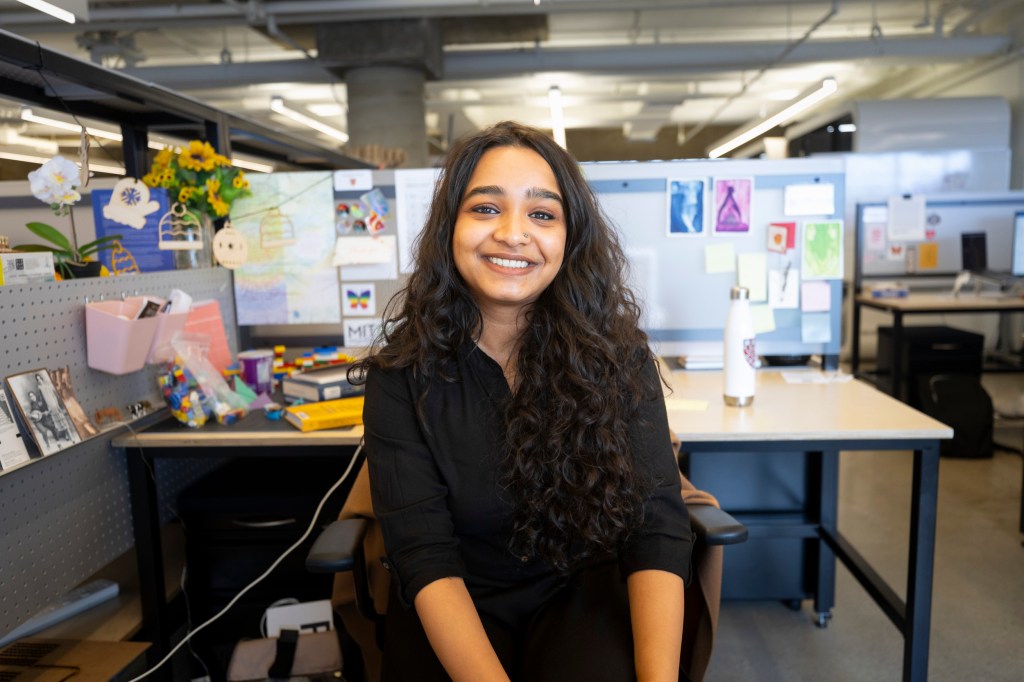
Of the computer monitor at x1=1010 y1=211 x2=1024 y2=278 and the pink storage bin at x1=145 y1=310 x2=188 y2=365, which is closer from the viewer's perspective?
the pink storage bin at x1=145 y1=310 x2=188 y2=365

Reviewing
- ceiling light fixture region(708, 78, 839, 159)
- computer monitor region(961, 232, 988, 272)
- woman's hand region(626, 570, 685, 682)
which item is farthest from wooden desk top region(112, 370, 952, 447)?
computer monitor region(961, 232, 988, 272)

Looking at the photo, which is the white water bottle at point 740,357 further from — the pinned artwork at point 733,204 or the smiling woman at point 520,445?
the smiling woman at point 520,445

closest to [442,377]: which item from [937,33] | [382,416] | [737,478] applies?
[382,416]

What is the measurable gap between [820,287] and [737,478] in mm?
606

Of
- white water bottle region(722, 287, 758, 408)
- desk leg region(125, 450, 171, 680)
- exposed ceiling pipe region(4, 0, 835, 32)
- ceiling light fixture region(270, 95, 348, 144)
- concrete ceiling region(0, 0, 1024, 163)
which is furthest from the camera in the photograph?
ceiling light fixture region(270, 95, 348, 144)

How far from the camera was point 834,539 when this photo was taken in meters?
2.02

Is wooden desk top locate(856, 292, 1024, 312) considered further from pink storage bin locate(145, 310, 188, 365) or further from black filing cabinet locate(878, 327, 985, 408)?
pink storage bin locate(145, 310, 188, 365)

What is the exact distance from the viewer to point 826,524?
6.95 feet

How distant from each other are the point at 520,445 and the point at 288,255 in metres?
1.22

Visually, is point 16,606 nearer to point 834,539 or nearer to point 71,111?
point 71,111

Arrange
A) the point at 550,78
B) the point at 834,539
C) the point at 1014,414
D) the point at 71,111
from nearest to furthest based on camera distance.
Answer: the point at 71,111, the point at 834,539, the point at 1014,414, the point at 550,78

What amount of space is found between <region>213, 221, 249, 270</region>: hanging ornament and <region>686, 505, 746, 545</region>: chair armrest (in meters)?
1.46

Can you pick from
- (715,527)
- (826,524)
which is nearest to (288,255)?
(715,527)

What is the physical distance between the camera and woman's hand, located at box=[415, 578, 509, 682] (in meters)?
1.08
